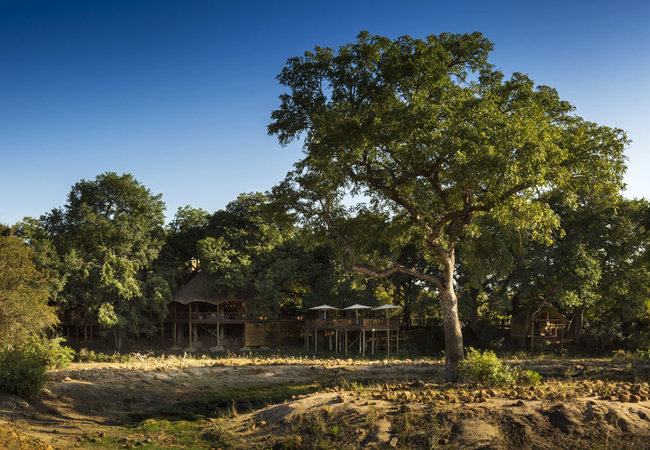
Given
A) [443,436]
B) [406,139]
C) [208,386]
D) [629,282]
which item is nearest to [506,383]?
[443,436]

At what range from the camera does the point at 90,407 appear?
12688 millimetres

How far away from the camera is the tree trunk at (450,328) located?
14.4 metres

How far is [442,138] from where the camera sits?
12.2m

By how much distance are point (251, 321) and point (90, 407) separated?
24455 millimetres

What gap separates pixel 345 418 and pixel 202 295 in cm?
2914

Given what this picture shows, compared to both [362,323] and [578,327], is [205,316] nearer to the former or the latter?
[362,323]

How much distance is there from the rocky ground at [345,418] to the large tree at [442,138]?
16.2ft

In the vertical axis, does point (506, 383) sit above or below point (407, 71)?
below

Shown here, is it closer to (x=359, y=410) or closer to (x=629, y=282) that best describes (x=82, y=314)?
(x=359, y=410)

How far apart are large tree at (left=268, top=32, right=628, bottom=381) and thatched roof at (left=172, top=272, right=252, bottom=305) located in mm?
22300

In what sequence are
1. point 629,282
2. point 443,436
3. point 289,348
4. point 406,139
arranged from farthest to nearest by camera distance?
1. point 289,348
2. point 629,282
3. point 406,139
4. point 443,436

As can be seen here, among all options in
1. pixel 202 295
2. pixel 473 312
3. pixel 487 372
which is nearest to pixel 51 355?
pixel 487 372

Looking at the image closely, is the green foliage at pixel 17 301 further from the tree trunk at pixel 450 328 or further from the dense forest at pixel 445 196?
the tree trunk at pixel 450 328

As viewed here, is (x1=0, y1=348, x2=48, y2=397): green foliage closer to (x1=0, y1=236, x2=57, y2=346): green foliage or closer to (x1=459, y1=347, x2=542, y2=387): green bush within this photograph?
(x1=0, y1=236, x2=57, y2=346): green foliage
